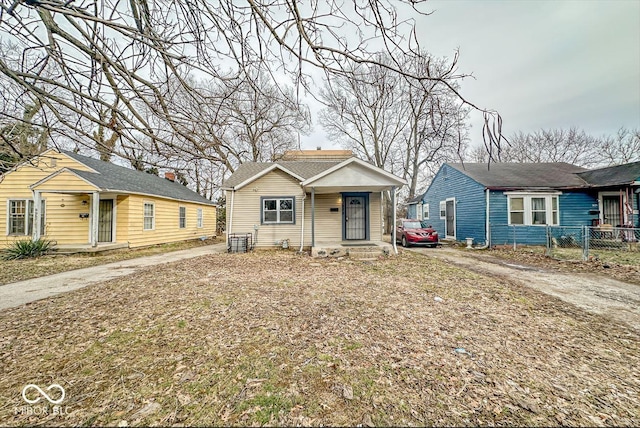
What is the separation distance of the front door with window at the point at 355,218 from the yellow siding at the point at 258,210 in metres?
2.23

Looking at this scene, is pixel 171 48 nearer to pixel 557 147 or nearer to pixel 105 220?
pixel 105 220

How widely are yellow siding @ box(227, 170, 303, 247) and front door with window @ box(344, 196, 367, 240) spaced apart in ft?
7.33

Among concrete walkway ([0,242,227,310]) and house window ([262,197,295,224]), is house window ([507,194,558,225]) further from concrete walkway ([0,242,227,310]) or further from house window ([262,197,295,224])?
concrete walkway ([0,242,227,310])

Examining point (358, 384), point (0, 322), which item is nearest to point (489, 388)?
point (358, 384)

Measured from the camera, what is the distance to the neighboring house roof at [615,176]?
10972 millimetres

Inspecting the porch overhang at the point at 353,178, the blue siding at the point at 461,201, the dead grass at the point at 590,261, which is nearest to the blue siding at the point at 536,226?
the blue siding at the point at 461,201

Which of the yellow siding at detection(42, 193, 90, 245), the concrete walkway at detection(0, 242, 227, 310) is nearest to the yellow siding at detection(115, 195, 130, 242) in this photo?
the yellow siding at detection(42, 193, 90, 245)

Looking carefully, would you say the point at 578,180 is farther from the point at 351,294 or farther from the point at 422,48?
the point at 422,48

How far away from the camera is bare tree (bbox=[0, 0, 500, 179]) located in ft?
7.02

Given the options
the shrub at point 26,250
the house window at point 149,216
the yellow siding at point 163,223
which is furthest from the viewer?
the house window at point 149,216

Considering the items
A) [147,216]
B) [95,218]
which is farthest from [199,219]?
[95,218]

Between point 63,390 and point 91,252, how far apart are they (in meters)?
10.9

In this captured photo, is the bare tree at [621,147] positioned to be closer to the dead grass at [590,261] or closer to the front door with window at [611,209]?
the front door with window at [611,209]

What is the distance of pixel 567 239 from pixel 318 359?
14.7 metres
